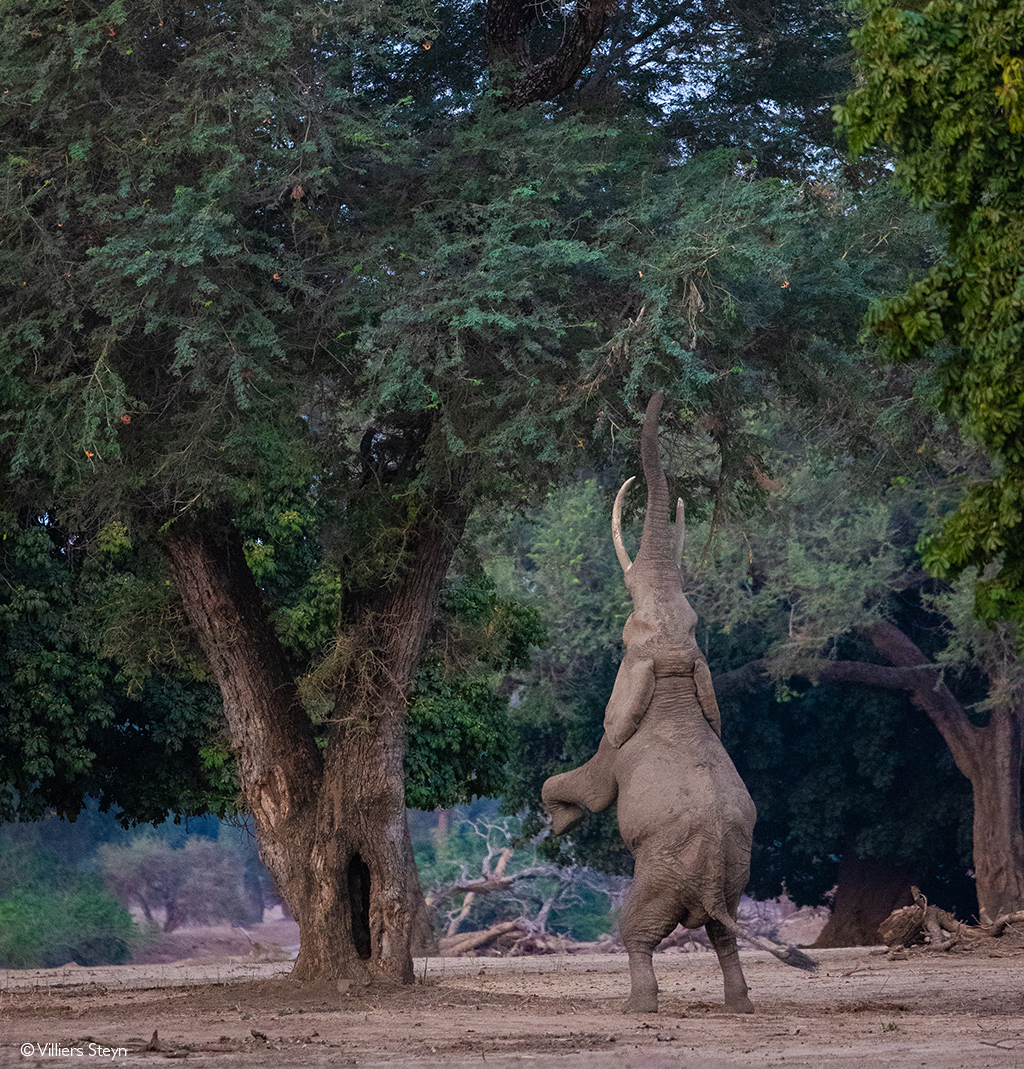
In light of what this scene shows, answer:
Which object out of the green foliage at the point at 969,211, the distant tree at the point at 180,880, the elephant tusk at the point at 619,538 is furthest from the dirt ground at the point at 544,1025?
the distant tree at the point at 180,880

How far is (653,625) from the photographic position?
8.68 m

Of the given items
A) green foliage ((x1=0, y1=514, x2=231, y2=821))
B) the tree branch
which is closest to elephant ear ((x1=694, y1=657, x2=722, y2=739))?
green foliage ((x1=0, y1=514, x2=231, y2=821))

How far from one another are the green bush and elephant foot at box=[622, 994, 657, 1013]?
99.2 ft

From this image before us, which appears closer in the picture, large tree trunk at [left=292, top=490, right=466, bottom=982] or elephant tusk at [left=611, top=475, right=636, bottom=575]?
elephant tusk at [left=611, top=475, right=636, bottom=575]

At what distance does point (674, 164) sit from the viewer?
39.1ft

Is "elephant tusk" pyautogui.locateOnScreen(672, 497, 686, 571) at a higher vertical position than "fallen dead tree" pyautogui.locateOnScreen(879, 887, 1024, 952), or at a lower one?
higher

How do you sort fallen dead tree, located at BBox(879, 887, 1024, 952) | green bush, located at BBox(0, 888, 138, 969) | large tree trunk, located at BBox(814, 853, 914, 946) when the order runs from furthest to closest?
green bush, located at BBox(0, 888, 138, 969) → large tree trunk, located at BBox(814, 853, 914, 946) → fallen dead tree, located at BBox(879, 887, 1024, 952)

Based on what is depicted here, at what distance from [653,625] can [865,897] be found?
1935 cm

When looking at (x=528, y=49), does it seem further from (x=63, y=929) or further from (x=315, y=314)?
(x=63, y=929)

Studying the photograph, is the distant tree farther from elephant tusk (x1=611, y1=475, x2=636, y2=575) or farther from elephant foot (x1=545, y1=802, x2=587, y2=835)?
elephant tusk (x1=611, y1=475, x2=636, y2=575)

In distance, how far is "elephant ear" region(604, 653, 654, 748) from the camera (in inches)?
335

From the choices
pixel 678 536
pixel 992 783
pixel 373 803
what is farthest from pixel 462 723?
pixel 992 783

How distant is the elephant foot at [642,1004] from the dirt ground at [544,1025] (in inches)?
4.4

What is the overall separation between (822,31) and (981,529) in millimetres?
7354
